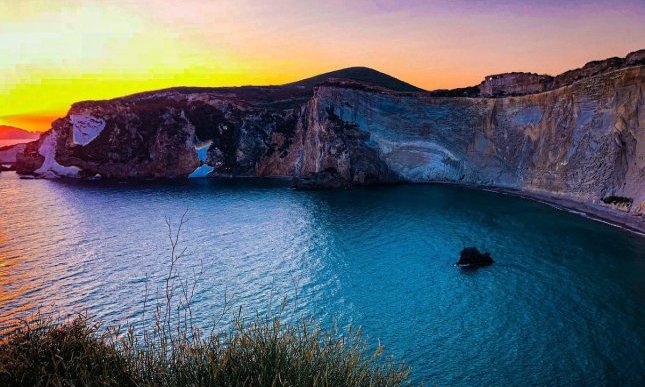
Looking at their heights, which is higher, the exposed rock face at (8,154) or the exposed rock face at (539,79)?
the exposed rock face at (539,79)

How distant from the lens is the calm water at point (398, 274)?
79.6 ft

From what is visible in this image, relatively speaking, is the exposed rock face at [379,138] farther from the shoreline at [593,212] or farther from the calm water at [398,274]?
the calm water at [398,274]

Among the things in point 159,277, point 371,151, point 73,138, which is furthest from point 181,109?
point 159,277

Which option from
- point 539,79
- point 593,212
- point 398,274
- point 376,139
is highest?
point 539,79

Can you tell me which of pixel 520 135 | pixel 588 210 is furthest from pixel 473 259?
pixel 520 135

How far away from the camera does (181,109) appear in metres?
111

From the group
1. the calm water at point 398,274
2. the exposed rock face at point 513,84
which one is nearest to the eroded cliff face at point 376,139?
the exposed rock face at point 513,84

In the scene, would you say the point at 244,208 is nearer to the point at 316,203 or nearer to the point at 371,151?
the point at 316,203

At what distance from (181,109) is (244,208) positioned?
54.5 meters

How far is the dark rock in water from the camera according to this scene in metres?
38.9

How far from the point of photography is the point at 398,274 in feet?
122

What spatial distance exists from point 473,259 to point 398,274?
22.5 ft

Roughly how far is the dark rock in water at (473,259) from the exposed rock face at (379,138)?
2299 cm

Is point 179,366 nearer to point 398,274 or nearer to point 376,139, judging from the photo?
point 398,274
